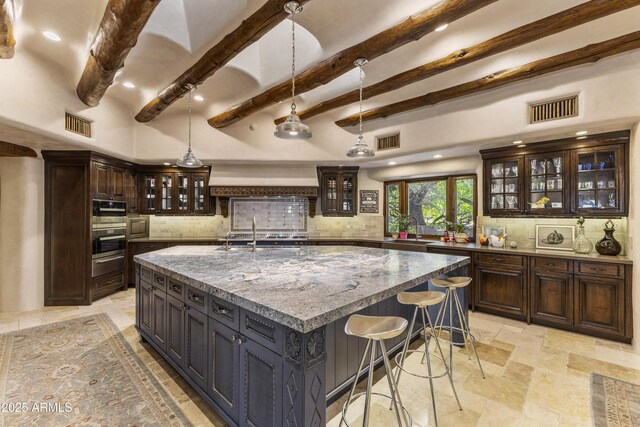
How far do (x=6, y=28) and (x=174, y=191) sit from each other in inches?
150

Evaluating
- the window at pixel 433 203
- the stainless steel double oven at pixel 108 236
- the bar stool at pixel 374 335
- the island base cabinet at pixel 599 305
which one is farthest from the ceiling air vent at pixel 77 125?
the island base cabinet at pixel 599 305

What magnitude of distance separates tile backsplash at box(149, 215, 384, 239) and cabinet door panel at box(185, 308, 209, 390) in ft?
13.2

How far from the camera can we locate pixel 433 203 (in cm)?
565

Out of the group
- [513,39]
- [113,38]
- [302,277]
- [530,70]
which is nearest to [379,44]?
[513,39]

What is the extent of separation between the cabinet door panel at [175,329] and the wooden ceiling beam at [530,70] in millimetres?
3850

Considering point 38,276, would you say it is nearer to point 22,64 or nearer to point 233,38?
point 22,64

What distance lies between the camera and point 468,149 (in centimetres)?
446

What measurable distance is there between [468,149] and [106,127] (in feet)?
18.8

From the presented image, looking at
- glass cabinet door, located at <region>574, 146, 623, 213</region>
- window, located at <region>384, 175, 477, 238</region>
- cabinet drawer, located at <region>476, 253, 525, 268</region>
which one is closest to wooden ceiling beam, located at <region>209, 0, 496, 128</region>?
glass cabinet door, located at <region>574, 146, 623, 213</region>

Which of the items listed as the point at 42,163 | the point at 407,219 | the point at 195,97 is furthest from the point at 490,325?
the point at 42,163

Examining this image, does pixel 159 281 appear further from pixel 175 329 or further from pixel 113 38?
pixel 113 38

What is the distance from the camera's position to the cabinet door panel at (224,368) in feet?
5.87

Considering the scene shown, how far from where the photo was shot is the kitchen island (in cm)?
143

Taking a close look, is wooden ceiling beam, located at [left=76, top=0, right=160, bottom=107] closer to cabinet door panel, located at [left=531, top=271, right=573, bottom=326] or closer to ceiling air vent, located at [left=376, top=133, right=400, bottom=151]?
ceiling air vent, located at [left=376, top=133, right=400, bottom=151]
